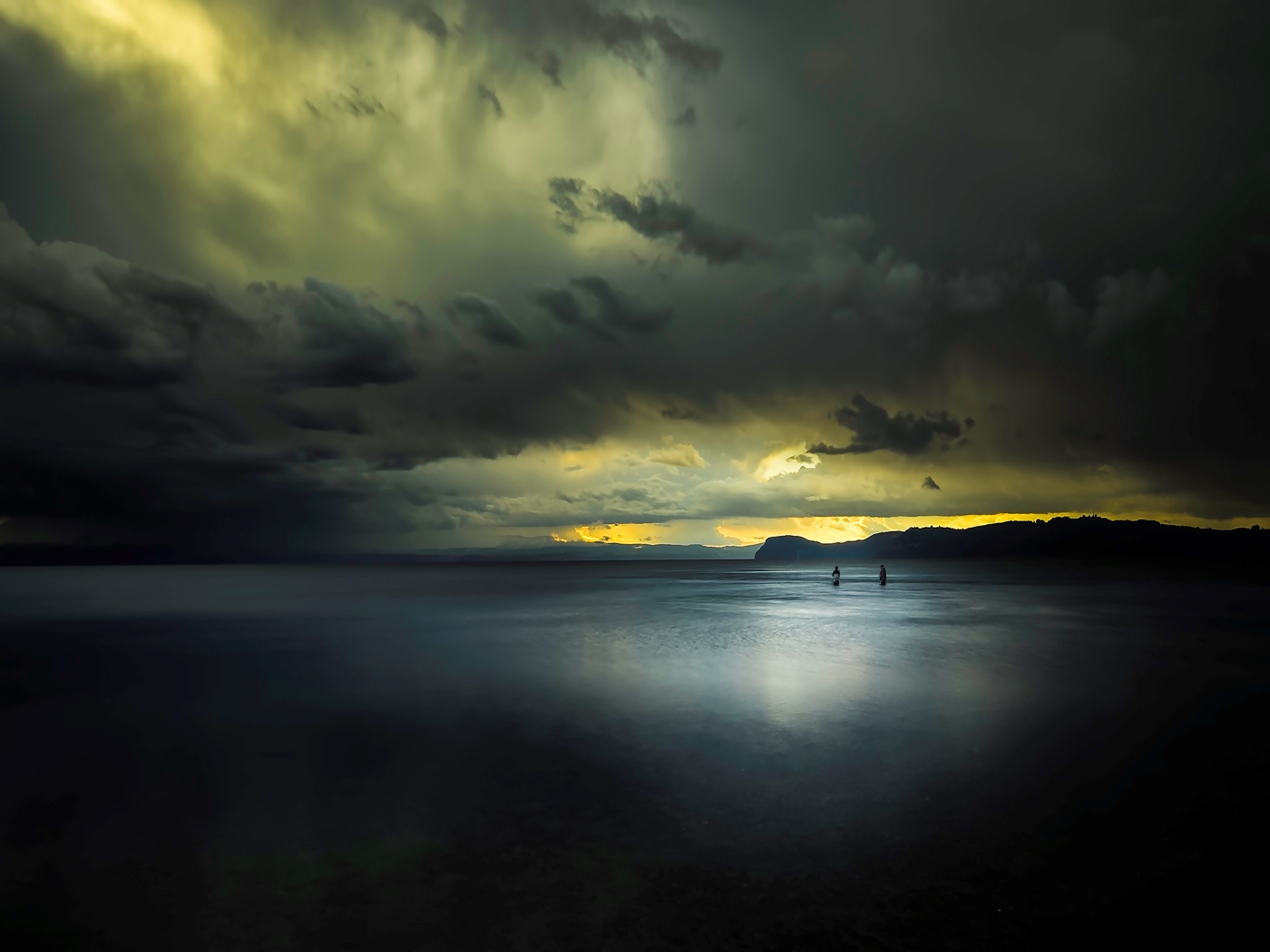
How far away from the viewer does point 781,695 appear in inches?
853

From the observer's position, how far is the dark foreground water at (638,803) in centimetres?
776

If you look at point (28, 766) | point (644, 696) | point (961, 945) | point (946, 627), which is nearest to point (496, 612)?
point (946, 627)

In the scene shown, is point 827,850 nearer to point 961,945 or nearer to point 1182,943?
point 961,945

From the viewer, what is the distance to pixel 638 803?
38.6ft

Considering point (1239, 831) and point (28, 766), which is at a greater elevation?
point (1239, 831)

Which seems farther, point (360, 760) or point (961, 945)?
point (360, 760)

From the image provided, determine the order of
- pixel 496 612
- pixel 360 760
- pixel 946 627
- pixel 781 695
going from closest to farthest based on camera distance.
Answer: pixel 360 760 → pixel 781 695 → pixel 946 627 → pixel 496 612

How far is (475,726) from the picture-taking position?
707 inches

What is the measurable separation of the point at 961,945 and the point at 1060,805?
5.70 metres

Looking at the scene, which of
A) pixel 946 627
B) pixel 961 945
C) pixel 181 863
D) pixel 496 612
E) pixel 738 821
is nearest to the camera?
pixel 961 945

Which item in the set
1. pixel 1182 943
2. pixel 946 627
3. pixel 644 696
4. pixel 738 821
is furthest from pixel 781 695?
pixel 946 627

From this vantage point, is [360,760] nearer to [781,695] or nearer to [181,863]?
[181,863]

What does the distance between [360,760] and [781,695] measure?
12.8 meters

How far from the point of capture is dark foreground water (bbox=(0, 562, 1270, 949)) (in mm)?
7762
